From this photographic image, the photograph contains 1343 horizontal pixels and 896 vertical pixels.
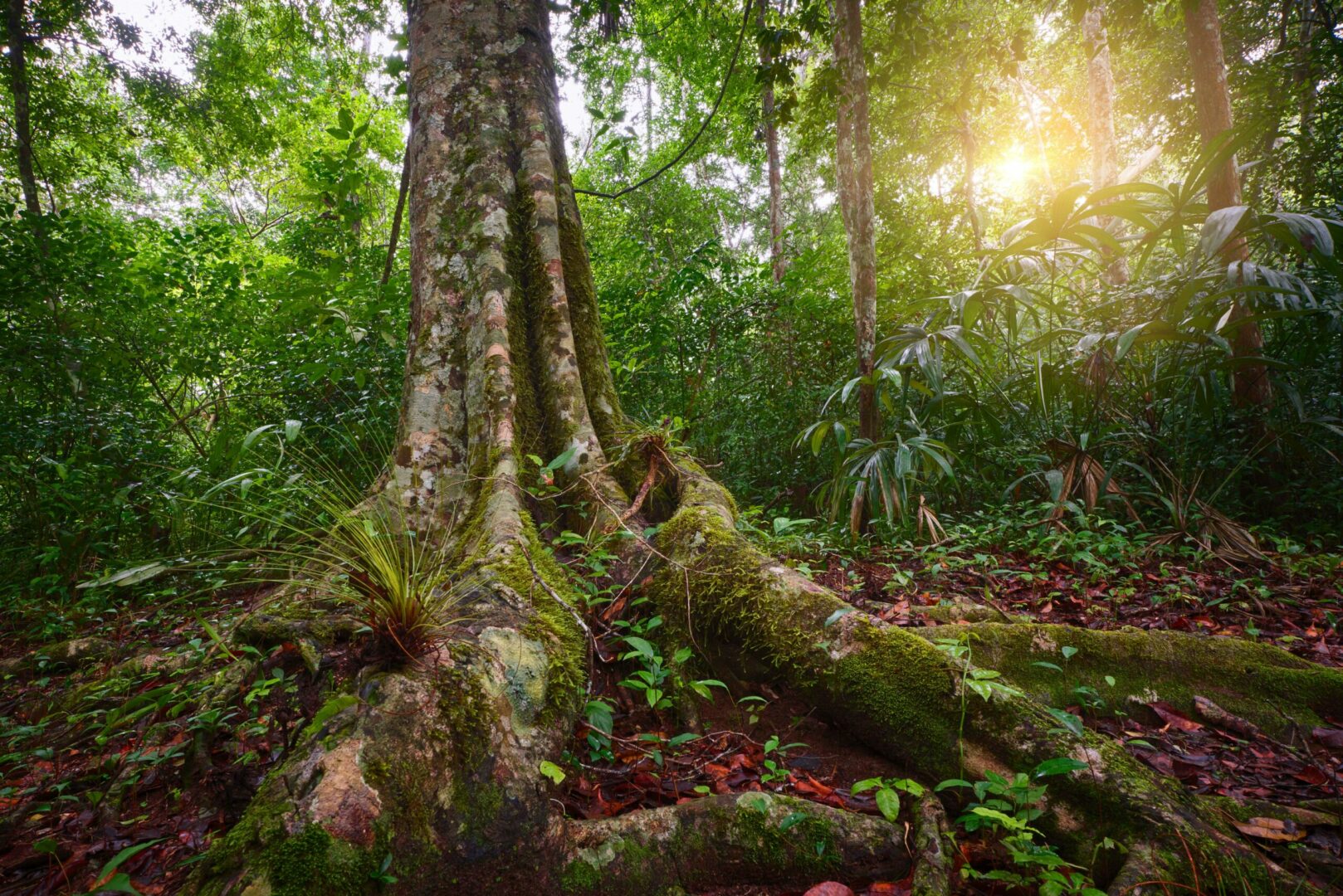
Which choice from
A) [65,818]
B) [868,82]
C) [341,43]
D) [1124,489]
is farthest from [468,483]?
[341,43]

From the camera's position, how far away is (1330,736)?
1971 millimetres

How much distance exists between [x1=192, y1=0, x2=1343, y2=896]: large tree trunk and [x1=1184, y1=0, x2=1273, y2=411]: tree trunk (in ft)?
9.79

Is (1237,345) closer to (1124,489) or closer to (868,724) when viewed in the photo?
(1124,489)

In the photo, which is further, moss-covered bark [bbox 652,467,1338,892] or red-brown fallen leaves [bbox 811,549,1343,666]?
red-brown fallen leaves [bbox 811,549,1343,666]

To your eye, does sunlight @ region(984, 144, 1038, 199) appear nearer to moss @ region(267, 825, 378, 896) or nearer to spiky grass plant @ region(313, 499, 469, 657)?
spiky grass plant @ region(313, 499, 469, 657)

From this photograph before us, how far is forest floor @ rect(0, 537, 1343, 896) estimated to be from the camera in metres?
1.52

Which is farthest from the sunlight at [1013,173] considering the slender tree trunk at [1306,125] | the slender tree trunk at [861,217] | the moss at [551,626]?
the moss at [551,626]

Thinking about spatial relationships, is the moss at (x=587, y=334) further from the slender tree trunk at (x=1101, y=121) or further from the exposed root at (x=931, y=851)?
the slender tree trunk at (x=1101, y=121)

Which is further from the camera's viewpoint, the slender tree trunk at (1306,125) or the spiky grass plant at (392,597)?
the slender tree trunk at (1306,125)

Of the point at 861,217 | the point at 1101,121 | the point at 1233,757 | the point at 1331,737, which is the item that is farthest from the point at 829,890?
the point at 1101,121

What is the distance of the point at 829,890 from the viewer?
1320 millimetres

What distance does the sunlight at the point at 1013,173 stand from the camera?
14.5 metres

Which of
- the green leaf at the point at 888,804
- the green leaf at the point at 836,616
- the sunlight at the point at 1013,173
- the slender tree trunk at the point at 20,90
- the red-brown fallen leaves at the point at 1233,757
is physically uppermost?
the sunlight at the point at 1013,173

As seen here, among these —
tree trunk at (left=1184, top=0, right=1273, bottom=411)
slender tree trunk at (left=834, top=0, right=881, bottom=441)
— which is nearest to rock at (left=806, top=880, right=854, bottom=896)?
slender tree trunk at (left=834, top=0, right=881, bottom=441)
